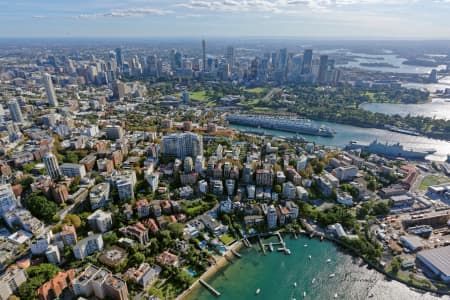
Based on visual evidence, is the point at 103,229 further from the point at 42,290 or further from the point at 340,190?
the point at 340,190

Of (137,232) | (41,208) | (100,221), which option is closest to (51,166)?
(41,208)

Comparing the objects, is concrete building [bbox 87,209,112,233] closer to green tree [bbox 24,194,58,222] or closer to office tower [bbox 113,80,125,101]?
green tree [bbox 24,194,58,222]

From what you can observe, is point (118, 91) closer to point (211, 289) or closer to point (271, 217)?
point (271, 217)

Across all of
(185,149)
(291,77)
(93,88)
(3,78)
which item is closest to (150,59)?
(93,88)

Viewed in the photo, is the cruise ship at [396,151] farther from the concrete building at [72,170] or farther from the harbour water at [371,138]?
the concrete building at [72,170]

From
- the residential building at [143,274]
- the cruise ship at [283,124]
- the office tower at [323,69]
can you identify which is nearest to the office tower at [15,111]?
the cruise ship at [283,124]
